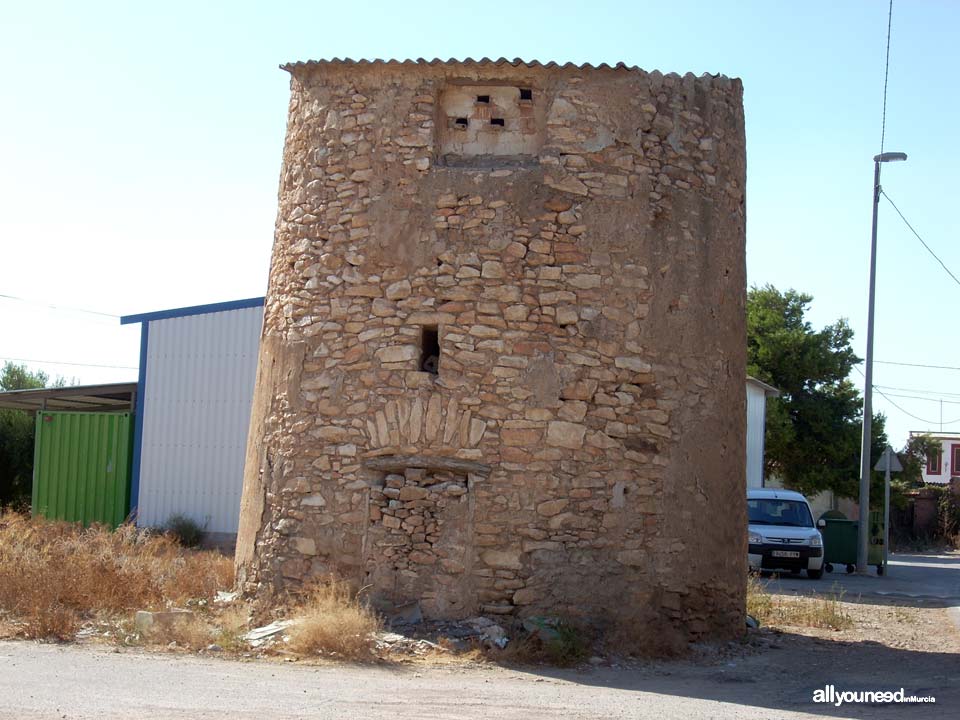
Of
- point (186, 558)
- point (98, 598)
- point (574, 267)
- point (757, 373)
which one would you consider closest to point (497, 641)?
point (574, 267)

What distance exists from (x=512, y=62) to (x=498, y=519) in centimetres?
442

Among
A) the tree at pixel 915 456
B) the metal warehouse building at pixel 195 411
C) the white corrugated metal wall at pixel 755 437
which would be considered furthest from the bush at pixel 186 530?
the tree at pixel 915 456

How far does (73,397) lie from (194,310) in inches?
140

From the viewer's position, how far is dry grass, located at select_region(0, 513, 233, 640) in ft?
33.7

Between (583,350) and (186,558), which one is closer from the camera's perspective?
(583,350)

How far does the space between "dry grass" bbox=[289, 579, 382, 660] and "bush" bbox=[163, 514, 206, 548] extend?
31.6ft

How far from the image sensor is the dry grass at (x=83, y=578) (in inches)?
404

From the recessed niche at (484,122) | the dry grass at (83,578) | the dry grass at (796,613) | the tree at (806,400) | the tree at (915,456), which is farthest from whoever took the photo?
the tree at (915,456)

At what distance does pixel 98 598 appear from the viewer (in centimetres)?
1097

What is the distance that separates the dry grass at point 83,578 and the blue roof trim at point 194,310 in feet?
21.1

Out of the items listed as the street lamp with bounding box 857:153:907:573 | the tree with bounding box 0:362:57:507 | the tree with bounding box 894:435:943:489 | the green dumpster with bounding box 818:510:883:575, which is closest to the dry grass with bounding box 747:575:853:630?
the street lamp with bounding box 857:153:907:573

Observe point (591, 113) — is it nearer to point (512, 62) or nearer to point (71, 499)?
point (512, 62)

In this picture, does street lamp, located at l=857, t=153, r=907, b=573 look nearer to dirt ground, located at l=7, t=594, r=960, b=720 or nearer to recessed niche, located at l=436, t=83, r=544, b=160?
dirt ground, located at l=7, t=594, r=960, b=720

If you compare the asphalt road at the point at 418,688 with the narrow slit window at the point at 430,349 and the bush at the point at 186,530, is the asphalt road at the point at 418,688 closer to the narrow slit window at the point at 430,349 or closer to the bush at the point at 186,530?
the narrow slit window at the point at 430,349
